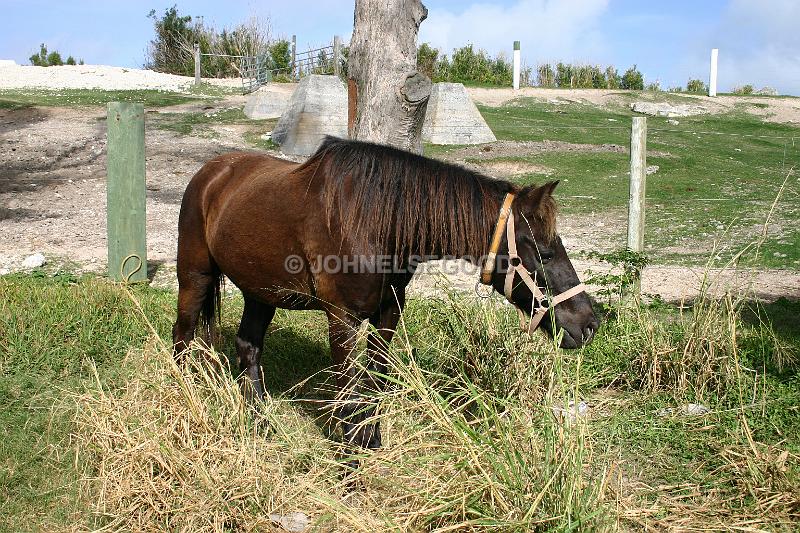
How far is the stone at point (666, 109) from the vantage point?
2331cm

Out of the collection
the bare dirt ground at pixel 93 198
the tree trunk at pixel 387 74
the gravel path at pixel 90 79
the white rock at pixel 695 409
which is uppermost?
the gravel path at pixel 90 79

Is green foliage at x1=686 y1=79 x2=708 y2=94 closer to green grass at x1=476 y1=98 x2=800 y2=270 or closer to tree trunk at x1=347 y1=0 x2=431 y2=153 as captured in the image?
green grass at x1=476 y1=98 x2=800 y2=270

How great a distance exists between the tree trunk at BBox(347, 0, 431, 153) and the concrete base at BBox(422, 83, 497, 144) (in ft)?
35.5

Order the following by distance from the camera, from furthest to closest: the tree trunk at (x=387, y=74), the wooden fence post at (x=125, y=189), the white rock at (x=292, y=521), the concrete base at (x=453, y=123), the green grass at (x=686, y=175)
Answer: the concrete base at (x=453, y=123), the green grass at (x=686, y=175), the wooden fence post at (x=125, y=189), the tree trunk at (x=387, y=74), the white rock at (x=292, y=521)

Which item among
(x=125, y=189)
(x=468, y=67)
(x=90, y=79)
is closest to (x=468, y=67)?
(x=468, y=67)

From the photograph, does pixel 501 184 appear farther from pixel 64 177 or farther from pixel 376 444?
pixel 64 177

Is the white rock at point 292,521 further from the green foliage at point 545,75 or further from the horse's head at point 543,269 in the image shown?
the green foliage at point 545,75

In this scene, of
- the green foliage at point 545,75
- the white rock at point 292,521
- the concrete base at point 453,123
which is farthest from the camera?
the green foliage at point 545,75

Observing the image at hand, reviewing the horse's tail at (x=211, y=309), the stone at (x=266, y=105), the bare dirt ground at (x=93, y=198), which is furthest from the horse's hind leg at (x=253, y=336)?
the stone at (x=266, y=105)

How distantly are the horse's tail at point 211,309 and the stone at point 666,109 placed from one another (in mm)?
Answer: 20590

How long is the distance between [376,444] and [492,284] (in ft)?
3.57

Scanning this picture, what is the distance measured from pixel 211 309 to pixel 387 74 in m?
2.23

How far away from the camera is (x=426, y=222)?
4.03m

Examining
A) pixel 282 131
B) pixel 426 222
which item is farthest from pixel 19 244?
pixel 282 131
